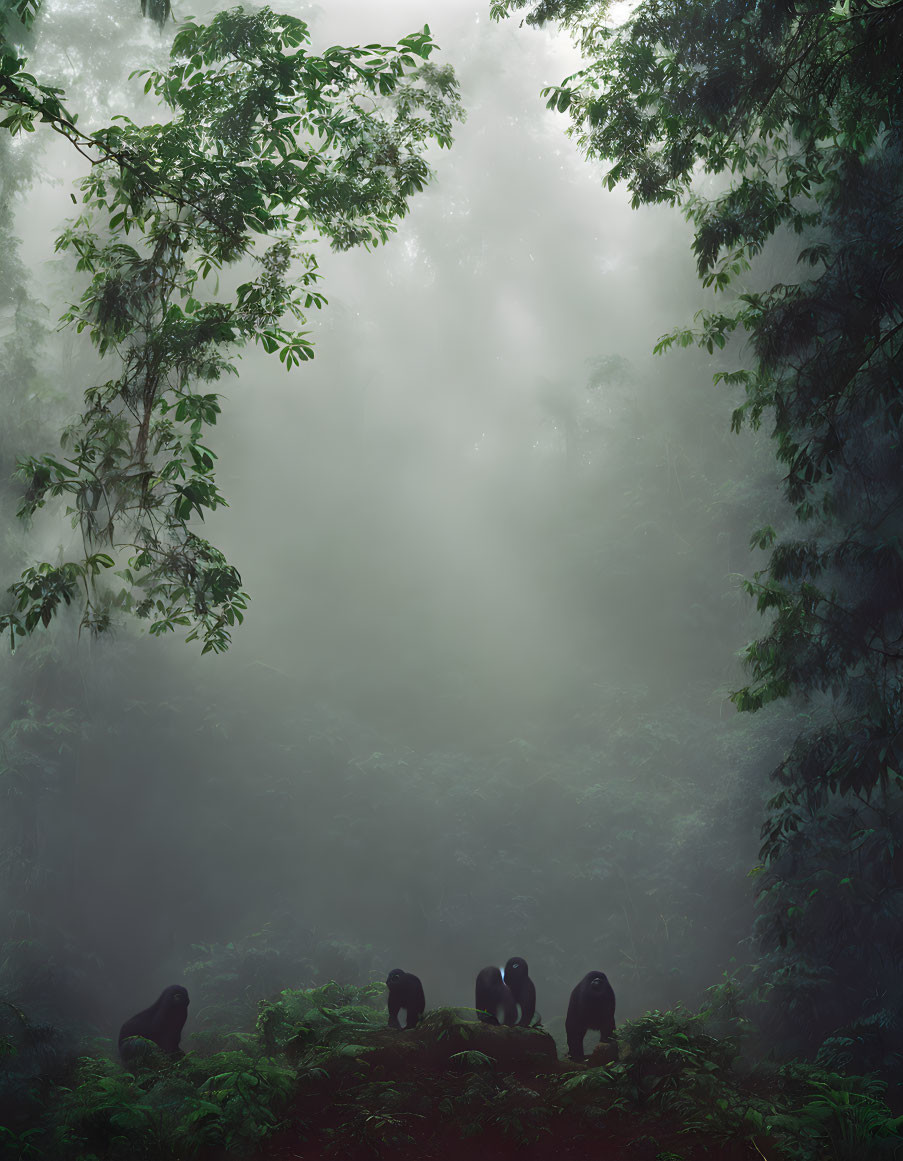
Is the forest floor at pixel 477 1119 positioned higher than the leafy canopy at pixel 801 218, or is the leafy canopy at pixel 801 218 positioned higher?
the leafy canopy at pixel 801 218

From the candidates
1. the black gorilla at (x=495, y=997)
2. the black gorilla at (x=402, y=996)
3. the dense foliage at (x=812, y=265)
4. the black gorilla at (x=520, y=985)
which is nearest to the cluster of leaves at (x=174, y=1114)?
the black gorilla at (x=402, y=996)

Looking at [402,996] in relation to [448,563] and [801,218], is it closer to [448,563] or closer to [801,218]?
[801,218]

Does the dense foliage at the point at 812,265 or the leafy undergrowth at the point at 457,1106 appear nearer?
the leafy undergrowth at the point at 457,1106

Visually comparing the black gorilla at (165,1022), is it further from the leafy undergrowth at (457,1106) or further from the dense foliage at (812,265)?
the dense foliage at (812,265)

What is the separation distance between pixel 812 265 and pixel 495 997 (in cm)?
575

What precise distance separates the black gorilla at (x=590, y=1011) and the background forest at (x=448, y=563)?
2.12 feet

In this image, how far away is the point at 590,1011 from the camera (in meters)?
5.42

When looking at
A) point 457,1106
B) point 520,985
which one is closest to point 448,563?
point 520,985

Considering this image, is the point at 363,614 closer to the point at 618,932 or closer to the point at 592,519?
the point at 592,519

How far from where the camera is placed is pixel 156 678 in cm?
1650

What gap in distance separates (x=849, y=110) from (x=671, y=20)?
123 centimetres

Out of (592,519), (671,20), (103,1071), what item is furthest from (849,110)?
(592,519)

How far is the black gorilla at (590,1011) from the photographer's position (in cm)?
539

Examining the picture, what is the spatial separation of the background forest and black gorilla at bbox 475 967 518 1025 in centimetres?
94
